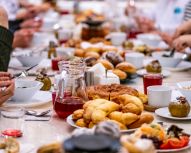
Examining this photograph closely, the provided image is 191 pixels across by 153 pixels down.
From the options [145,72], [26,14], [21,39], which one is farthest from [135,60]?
[26,14]

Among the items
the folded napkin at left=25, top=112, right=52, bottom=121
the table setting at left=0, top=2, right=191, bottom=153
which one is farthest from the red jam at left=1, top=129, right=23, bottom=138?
the folded napkin at left=25, top=112, right=52, bottom=121

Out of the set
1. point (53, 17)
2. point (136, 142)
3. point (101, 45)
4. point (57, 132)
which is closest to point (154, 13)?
point (53, 17)

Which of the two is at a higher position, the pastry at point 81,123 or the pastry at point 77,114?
the pastry at point 77,114

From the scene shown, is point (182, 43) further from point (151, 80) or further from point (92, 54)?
point (151, 80)

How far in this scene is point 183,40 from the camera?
2814mm

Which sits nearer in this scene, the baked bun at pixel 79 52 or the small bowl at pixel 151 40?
the baked bun at pixel 79 52

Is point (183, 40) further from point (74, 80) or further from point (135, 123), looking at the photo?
→ point (135, 123)

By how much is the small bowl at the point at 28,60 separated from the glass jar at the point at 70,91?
2.74ft

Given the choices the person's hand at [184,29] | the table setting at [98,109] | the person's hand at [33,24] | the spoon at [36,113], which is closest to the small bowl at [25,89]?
the table setting at [98,109]

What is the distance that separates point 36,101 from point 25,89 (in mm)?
64

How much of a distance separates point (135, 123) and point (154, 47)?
1.85 meters

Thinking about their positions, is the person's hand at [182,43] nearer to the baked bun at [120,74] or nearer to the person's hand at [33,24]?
the baked bun at [120,74]

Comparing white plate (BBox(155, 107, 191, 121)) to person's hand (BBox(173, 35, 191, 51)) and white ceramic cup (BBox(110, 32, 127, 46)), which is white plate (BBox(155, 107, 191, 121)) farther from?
white ceramic cup (BBox(110, 32, 127, 46))

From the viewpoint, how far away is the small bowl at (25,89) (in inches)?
75.1
